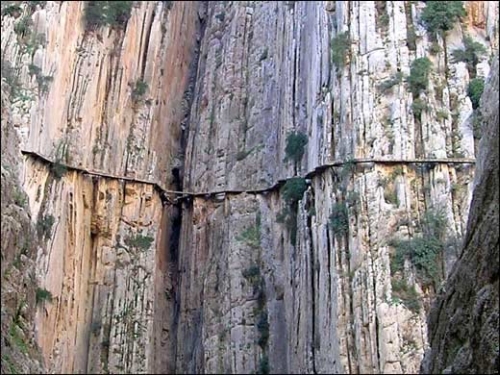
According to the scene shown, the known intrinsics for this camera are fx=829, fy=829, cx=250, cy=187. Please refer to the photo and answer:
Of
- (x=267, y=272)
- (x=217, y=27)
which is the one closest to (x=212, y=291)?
(x=267, y=272)

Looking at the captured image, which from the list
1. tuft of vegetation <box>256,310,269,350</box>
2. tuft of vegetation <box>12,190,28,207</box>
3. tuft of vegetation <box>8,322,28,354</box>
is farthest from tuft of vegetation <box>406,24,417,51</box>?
tuft of vegetation <box>8,322,28,354</box>

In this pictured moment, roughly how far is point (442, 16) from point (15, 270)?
16.8 meters

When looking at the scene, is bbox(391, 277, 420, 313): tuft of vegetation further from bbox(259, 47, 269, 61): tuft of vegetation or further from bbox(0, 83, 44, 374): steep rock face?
bbox(259, 47, 269, 61): tuft of vegetation

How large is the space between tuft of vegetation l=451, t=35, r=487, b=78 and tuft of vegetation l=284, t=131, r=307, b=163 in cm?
565

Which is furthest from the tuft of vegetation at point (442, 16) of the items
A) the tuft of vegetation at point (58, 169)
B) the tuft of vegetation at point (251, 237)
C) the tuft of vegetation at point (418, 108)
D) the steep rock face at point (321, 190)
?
the tuft of vegetation at point (58, 169)

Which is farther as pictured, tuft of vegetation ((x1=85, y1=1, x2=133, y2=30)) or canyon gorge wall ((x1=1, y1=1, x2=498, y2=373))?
tuft of vegetation ((x1=85, y1=1, x2=133, y2=30))

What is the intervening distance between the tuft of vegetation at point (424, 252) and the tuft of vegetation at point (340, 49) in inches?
244

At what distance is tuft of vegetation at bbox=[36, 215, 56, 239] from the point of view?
83.3 feet

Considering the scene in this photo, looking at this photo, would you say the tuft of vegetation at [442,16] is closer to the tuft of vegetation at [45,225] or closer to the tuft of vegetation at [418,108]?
the tuft of vegetation at [418,108]

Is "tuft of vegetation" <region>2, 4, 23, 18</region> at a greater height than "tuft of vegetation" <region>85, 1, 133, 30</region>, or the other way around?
"tuft of vegetation" <region>85, 1, 133, 30</region>

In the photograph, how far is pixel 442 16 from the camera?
1010 inches

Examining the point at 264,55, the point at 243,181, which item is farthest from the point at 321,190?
the point at 264,55

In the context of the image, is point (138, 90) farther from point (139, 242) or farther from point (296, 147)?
point (296, 147)

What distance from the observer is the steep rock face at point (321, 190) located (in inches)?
875
